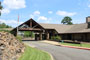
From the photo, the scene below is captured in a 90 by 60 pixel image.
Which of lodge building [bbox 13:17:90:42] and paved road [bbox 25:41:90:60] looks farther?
lodge building [bbox 13:17:90:42]

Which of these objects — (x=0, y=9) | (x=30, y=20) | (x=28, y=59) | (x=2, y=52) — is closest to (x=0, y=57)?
(x=2, y=52)

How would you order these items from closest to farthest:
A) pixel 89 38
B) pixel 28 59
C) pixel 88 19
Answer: pixel 28 59, pixel 89 38, pixel 88 19

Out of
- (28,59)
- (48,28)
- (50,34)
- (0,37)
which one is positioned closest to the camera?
(0,37)

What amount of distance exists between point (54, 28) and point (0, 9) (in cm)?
2752

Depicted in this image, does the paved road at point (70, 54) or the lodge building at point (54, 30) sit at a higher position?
the lodge building at point (54, 30)

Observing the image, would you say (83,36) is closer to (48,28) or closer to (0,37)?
(48,28)

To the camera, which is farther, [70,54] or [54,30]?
[54,30]

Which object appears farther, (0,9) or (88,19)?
(88,19)

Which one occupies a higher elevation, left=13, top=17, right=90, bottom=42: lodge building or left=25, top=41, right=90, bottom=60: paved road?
left=13, top=17, right=90, bottom=42: lodge building

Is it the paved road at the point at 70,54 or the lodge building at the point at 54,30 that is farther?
the lodge building at the point at 54,30

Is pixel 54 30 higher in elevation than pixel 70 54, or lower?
higher

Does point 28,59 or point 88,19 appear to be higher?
point 88,19

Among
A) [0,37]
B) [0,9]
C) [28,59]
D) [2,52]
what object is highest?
[0,9]

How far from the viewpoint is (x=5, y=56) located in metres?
8.65
